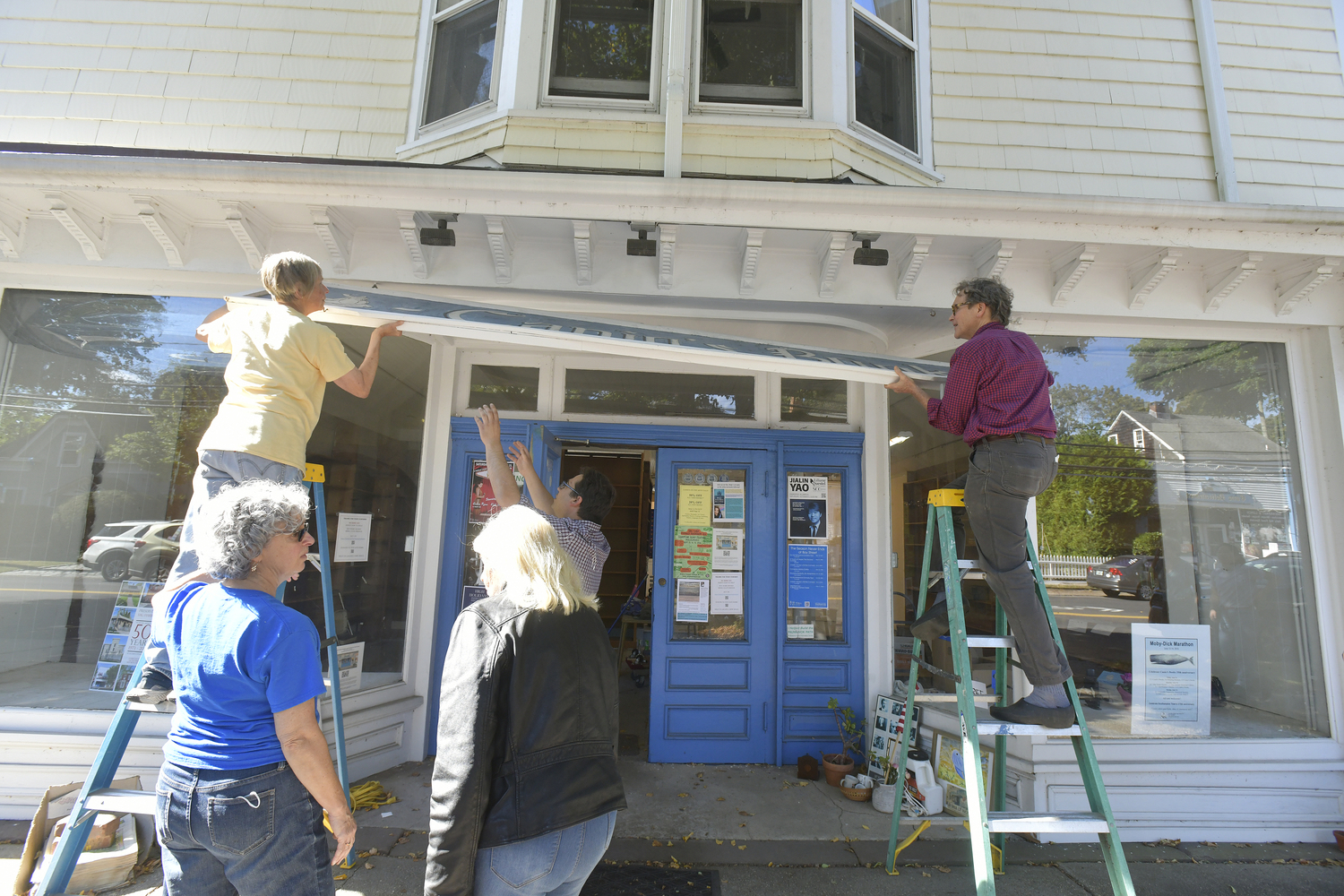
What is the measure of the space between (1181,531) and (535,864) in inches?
182

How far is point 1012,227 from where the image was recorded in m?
3.51

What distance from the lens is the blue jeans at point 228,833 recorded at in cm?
168


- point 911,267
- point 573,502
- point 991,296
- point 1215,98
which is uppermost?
point 1215,98

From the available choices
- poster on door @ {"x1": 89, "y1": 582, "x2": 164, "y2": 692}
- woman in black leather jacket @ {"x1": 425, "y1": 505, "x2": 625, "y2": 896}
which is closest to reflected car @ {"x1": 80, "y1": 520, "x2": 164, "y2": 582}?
poster on door @ {"x1": 89, "y1": 582, "x2": 164, "y2": 692}

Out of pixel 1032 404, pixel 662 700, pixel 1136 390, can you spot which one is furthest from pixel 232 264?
pixel 1136 390

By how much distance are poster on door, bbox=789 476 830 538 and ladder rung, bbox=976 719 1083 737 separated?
237 centimetres

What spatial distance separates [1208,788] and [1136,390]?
249 centimetres

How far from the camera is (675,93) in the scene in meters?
3.94

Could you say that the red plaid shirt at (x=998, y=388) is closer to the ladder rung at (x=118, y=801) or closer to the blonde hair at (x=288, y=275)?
the blonde hair at (x=288, y=275)

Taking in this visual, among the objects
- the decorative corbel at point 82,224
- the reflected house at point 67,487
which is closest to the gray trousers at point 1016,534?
the reflected house at point 67,487

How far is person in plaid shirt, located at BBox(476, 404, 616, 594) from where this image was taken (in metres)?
3.23

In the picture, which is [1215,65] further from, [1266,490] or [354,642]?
[354,642]

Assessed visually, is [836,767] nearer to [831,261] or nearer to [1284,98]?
[831,261]

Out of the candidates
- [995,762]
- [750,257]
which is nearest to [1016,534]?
[995,762]
